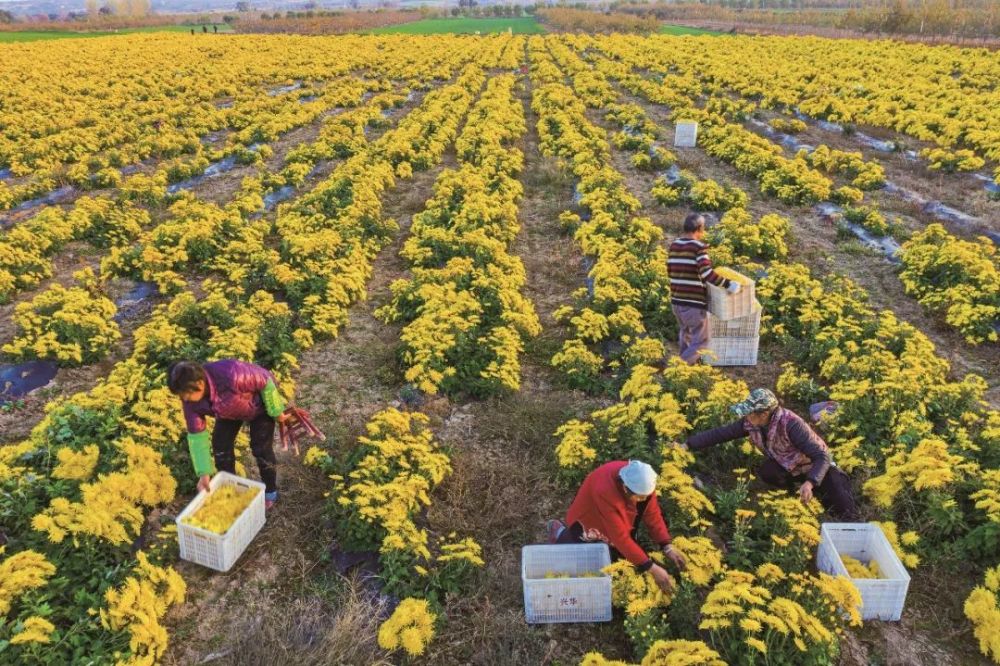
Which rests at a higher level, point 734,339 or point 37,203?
point 37,203

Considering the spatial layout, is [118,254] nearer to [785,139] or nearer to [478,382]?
[478,382]

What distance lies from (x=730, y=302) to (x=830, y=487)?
2287 mm

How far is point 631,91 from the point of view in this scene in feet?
84.3

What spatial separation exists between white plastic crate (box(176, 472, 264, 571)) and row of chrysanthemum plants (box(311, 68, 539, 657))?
680 millimetres

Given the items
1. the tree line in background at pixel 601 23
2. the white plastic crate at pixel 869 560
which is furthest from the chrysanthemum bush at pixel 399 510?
the tree line in background at pixel 601 23

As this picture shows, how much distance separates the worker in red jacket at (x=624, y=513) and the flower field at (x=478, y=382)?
176 mm

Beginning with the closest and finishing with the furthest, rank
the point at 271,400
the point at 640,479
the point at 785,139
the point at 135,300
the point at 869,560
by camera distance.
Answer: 1. the point at 640,479
2. the point at 869,560
3. the point at 271,400
4. the point at 135,300
5. the point at 785,139

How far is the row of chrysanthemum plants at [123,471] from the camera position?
4.09m

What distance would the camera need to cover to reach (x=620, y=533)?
434 cm

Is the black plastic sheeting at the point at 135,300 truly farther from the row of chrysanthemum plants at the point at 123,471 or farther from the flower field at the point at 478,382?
the row of chrysanthemum plants at the point at 123,471

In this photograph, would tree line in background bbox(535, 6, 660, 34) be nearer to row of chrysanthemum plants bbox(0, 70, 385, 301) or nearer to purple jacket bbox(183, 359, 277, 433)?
row of chrysanthemum plants bbox(0, 70, 385, 301)

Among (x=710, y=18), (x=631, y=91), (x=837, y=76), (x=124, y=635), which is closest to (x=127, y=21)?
(x=710, y=18)

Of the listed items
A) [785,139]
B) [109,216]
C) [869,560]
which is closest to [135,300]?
[109,216]

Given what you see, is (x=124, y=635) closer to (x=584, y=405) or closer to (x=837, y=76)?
(x=584, y=405)
